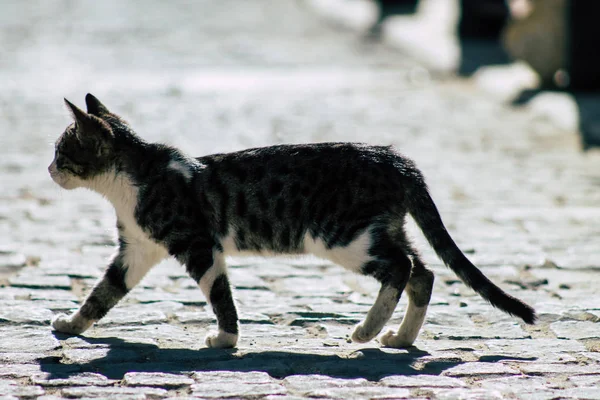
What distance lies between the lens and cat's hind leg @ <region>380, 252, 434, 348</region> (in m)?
5.38

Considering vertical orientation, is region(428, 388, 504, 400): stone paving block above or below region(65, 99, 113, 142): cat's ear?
below

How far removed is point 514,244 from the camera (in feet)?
24.9

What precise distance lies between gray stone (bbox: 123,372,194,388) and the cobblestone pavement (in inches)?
0.6

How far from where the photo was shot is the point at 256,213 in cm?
555

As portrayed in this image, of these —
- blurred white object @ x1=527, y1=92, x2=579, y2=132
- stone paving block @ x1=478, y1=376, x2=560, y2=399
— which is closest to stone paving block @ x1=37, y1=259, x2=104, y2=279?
stone paving block @ x1=478, y1=376, x2=560, y2=399

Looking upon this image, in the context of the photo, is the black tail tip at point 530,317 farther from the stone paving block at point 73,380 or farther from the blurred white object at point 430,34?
the blurred white object at point 430,34

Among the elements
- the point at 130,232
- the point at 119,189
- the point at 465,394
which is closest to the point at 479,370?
the point at 465,394

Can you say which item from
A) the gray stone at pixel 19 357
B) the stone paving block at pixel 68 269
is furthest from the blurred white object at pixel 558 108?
the gray stone at pixel 19 357

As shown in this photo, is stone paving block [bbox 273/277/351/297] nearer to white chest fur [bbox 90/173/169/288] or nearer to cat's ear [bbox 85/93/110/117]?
white chest fur [bbox 90/173/169/288]

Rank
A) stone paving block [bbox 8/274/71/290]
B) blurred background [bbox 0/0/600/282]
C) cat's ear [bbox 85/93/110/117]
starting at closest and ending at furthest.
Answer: cat's ear [bbox 85/93/110/117] → stone paving block [bbox 8/274/71/290] → blurred background [bbox 0/0/600/282]

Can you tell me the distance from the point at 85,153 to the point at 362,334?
177 cm

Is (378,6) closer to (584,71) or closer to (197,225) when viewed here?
(584,71)

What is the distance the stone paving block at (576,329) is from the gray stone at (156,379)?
2.03 meters

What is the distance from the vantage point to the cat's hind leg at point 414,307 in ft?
17.7
